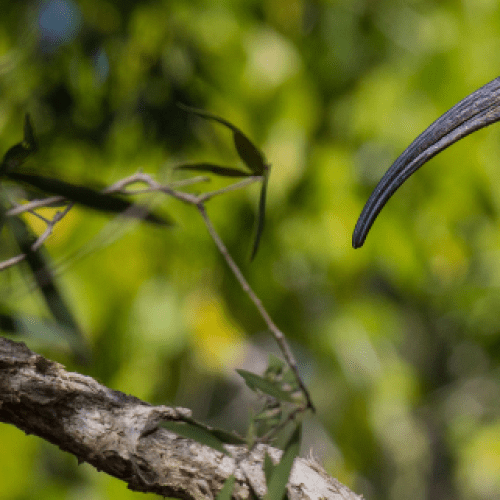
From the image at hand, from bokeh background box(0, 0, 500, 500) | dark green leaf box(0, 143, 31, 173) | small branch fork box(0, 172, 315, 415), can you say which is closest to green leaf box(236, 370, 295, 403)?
small branch fork box(0, 172, 315, 415)

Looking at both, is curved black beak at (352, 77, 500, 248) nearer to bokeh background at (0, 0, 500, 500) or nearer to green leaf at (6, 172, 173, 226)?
green leaf at (6, 172, 173, 226)

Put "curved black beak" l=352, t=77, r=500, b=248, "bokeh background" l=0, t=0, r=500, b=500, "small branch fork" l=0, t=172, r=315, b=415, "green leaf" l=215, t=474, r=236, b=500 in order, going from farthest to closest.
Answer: "bokeh background" l=0, t=0, r=500, b=500 < "curved black beak" l=352, t=77, r=500, b=248 < "small branch fork" l=0, t=172, r=315, b=415 < "green leaf" l=215, t=474, r=236, b=500

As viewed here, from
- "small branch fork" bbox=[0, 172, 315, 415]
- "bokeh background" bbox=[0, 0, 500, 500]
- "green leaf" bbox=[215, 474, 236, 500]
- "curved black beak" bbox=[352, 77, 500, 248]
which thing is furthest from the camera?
"bokeh background" bbox=[0, 0, 500, 500]

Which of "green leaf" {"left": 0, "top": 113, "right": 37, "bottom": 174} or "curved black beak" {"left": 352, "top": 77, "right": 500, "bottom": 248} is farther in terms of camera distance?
"curved black beak" {"left": 352, "top": 77, "right": 500, "bottom": 248}

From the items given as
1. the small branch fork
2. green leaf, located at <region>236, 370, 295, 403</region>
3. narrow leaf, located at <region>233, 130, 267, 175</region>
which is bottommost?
green leaf, located at <region>236, 370, 295, 403</region>

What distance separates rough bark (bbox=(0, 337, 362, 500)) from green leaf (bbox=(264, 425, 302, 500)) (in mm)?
21

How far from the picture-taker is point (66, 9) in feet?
4.44

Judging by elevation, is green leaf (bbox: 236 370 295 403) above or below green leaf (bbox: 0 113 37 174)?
below

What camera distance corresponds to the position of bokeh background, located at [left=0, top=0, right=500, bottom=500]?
4.43ft

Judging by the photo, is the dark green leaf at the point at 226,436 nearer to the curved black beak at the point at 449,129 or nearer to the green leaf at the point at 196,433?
the green leaf at the point at 196,433

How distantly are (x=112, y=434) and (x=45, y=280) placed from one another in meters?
0.25

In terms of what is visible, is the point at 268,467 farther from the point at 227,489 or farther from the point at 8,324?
the point at 8,324

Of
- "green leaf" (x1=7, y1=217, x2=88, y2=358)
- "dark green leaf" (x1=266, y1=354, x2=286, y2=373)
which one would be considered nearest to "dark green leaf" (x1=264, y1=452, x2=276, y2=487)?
"dark green leaf" (x1=266, y1=354, x2=286, y2=373)

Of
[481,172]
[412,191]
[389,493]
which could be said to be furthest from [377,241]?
[389,493]
